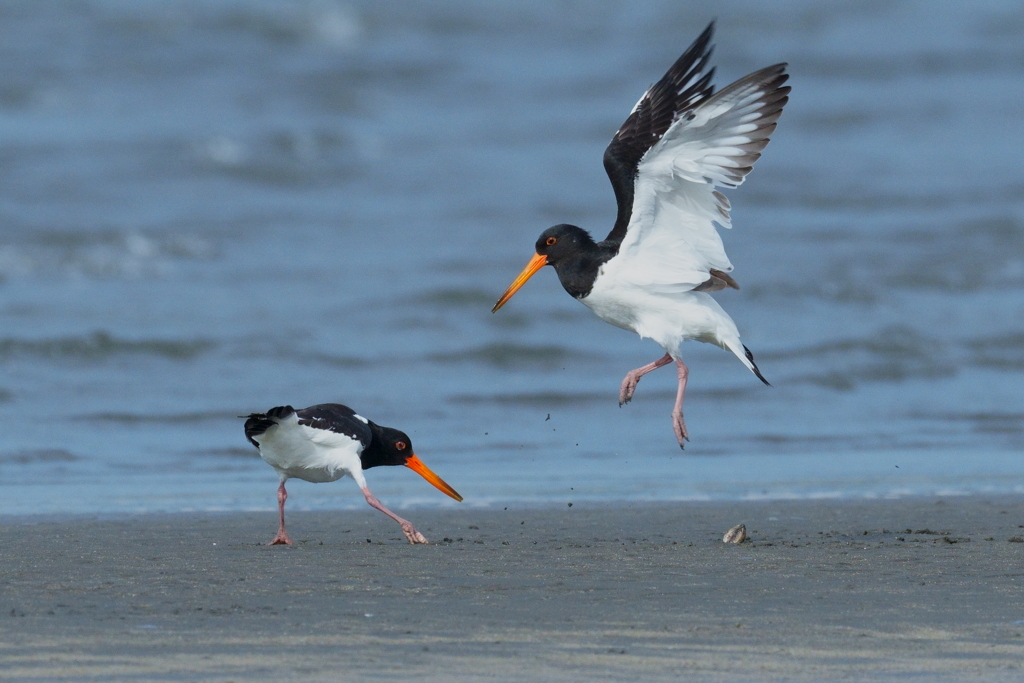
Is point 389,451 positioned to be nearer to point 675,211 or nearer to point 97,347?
point 675,211

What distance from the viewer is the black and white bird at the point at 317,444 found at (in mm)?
6824

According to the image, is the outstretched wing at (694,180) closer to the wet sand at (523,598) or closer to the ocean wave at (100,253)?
the wet sand at (523,598)

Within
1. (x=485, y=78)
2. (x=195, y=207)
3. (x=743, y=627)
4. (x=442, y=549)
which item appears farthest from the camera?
(x=485, y=78)

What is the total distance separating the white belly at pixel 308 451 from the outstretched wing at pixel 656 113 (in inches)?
79.1

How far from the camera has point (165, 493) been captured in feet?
26.8

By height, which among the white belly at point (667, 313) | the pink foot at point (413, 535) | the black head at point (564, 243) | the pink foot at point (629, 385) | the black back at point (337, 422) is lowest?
the pink foot at point (413, 535)

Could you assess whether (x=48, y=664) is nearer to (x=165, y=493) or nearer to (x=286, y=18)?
(x=165, y=493)

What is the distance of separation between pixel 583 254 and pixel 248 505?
2.34 metres

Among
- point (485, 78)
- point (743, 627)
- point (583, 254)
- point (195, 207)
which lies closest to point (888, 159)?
point (485, 78)

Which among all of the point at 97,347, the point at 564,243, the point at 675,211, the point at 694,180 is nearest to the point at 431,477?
the point at 564,243

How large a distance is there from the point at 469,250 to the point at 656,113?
1031 cm

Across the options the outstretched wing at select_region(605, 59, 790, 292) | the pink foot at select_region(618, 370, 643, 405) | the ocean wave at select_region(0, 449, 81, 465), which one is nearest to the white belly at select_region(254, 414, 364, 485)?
the pink foot at select_region(618, 370, 643, 405)

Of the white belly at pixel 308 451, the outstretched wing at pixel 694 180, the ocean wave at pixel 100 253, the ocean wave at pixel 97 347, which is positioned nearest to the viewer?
the white belly at pixel 308 451

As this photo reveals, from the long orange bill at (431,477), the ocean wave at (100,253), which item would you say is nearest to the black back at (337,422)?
the long orange bill at (431,477)
